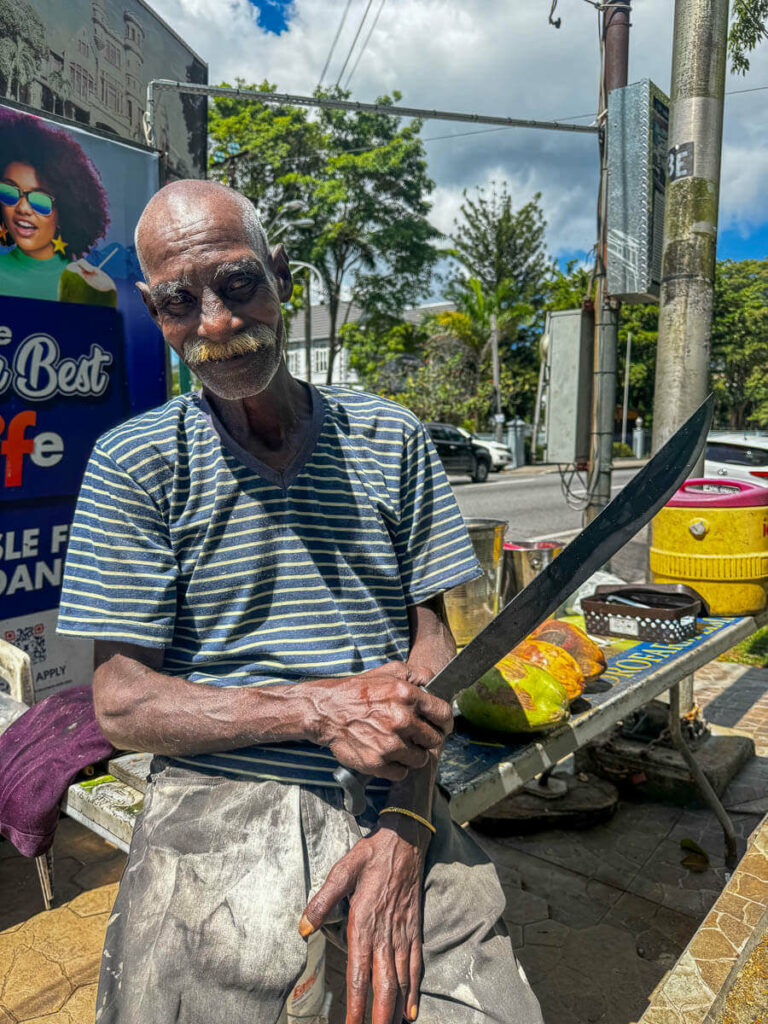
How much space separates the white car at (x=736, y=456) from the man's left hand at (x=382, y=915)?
9.83 metres

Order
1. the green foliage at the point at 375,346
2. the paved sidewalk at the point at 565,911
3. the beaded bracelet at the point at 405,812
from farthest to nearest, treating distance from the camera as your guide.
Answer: the green foliage at the point at 375,346
the paved sidewalk at the point at 565,911
the beaded bracelet at the point at 405,812

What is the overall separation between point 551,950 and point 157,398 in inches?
109

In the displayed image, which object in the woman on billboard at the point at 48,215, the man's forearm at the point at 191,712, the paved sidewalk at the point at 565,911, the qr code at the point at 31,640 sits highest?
the woman on billboard at the point at 48,215

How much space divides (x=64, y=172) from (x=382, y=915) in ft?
10.3

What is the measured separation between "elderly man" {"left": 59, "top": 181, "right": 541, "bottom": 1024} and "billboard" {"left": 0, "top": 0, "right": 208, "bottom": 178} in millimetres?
2726

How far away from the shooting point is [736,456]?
10.7 metres

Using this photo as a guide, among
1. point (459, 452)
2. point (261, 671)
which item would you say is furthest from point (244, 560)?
point (459, 452)

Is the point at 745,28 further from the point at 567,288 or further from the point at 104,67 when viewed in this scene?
the point at 567,288

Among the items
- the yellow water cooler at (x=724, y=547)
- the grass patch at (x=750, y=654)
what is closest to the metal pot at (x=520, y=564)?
the yellow water cooler at (x=724, y=547)

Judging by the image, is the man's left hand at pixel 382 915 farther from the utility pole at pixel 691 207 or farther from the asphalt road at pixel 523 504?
the asphalt road at pixel 523 504

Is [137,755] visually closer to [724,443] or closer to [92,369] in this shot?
[92,369]

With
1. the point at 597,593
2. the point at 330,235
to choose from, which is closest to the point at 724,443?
the point at 597,593

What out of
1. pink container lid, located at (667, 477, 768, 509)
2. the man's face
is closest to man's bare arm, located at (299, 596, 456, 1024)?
the man's face

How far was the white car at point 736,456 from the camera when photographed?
1030 cm
